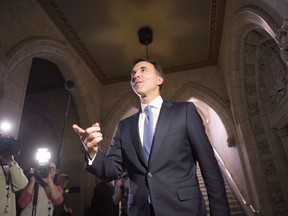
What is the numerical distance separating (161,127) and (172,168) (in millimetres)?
221

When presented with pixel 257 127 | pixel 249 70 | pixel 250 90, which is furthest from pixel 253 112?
pixel 249 70

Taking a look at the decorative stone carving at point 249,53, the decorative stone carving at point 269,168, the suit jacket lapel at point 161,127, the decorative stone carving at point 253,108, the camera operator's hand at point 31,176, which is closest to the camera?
the suit jacket lapel at point 161,127

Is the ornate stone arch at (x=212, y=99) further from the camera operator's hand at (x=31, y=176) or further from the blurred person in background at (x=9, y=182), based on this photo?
the blurred person in background at (x=9, y=182)

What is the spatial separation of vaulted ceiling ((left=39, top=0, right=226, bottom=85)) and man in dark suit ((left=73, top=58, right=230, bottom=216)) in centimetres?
344

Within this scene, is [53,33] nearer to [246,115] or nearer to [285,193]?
[246,115]

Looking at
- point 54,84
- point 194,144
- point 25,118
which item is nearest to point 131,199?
point 194,144

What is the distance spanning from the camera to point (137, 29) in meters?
4.68

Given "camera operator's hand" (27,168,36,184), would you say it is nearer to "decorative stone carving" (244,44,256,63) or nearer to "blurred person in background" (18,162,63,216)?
"blurred person in background" (18,162,63,216)

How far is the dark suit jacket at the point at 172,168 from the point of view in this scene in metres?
0.98

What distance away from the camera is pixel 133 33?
4797mm

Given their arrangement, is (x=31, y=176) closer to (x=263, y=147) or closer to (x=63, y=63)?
(x=63, y=63)

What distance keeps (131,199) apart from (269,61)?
3.81m

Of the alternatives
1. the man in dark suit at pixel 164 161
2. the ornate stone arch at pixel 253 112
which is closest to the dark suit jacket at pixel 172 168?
the man in dark suit at pixel 164 161

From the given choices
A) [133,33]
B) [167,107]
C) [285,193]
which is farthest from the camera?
[133,33]
